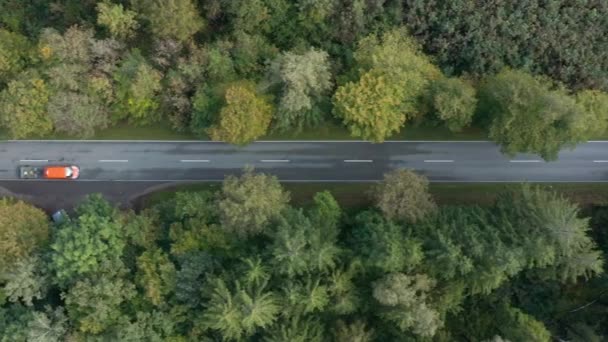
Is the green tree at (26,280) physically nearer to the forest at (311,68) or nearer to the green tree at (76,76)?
the forest at (311,68)

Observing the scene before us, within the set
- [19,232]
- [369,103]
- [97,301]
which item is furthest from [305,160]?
[19,232]

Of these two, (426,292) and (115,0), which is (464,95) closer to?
(426,292)

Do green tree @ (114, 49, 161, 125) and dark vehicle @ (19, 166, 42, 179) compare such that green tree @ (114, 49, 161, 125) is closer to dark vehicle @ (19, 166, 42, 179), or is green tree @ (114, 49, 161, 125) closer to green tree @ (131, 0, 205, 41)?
green tree @ (131, 0, 205, 41)

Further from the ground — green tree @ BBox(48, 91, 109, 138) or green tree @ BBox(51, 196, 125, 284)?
green tree @ BBox(48, 91, 109, 138)

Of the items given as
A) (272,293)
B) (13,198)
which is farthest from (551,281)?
(13,198)

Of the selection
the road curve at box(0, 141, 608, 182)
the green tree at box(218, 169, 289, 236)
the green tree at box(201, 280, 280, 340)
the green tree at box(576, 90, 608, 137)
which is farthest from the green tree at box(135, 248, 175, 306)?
the green tree at box(576, 90, 608, 137)
